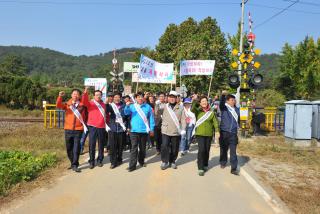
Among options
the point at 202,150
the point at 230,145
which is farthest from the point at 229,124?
the point at 202,150

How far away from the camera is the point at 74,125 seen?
8.22 metres

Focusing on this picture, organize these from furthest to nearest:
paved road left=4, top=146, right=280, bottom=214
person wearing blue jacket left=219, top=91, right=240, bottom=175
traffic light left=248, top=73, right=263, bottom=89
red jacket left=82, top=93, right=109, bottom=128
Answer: traffic light left=248, top=73, right=263, bottom=89 → red jacket left=82, top=93, right=109, bottom=128 → person wearing blue jacket left=219, top=91, right=240, bottom=175 → paved road left=4, top=146, right=280, bottom=214

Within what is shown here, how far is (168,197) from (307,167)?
4868mm

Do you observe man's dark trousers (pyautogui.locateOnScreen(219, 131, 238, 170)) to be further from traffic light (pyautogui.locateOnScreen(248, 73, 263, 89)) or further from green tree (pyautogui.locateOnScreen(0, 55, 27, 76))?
green tree (pyautogui.locateOnScreen(0, 55, 27, 76))

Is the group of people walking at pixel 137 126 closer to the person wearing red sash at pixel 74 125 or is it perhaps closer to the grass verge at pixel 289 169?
the person wearing red sash at pixel 74 125

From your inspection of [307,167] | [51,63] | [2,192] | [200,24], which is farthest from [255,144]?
[51,63]

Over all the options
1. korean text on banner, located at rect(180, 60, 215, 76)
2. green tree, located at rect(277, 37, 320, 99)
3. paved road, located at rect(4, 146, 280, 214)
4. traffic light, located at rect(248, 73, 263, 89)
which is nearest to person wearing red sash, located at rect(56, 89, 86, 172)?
paved road, located at rect(4, 146, 280, 214)

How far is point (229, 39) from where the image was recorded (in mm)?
36719

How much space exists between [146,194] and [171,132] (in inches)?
94.3

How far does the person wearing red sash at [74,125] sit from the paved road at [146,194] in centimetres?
42

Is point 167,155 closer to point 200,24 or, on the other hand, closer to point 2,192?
point 2,192

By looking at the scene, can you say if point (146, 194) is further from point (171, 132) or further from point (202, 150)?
point (171, 132)

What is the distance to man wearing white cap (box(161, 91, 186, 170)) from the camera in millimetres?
8641

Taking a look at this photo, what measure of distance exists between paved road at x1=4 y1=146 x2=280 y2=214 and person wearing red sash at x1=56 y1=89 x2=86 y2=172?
1.37 ft
